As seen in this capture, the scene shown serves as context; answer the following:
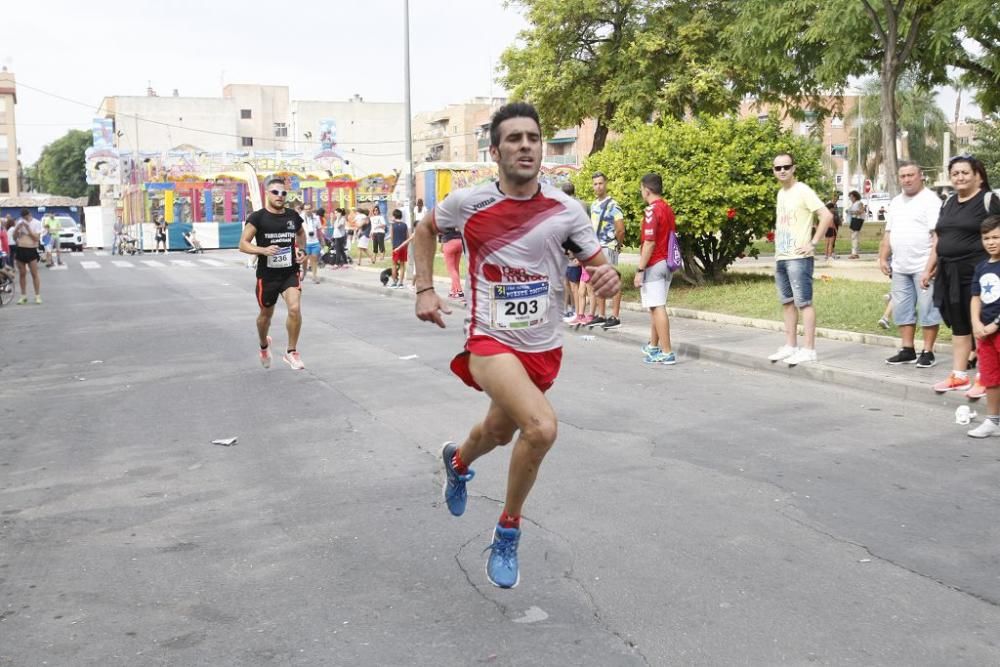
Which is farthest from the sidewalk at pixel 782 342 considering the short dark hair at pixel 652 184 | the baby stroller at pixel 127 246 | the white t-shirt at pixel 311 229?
the baby stroller at pixel 127 246

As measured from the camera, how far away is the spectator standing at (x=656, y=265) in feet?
35.6

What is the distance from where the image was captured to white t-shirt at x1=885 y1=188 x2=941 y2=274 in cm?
947

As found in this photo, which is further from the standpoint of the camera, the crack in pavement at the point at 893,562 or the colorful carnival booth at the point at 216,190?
the colorful carnival booth at the point at 216,190

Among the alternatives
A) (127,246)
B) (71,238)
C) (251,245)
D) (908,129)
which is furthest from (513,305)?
(908,129)

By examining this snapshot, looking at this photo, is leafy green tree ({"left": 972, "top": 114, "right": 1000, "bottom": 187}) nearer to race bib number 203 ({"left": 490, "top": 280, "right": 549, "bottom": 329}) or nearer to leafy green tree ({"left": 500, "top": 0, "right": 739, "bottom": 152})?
leafy green tree ({"left": 500, "top": 0, "right": 739, "bottom": 152})

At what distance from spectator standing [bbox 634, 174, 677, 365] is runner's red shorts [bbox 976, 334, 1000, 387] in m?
3.98

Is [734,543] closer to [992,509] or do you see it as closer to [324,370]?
[992,509]

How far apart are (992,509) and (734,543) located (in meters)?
1.59

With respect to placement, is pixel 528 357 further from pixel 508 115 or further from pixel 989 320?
pixel 989 320

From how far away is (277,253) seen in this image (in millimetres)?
10555

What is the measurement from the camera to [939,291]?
8.48 metres

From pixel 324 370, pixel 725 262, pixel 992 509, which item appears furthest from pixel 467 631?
pixel 725 262

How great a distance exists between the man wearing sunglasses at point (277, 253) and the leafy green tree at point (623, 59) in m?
24.2

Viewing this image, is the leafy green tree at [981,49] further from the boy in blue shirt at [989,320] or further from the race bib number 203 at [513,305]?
the race bib number 203 at [513,305]
